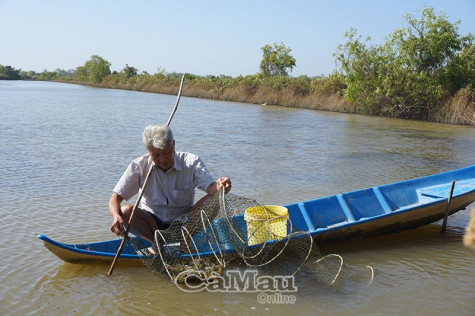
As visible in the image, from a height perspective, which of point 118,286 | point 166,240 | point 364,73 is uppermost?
point 364,73

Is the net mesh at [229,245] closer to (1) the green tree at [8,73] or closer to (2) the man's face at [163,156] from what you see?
(2) the man's face at [163,156]

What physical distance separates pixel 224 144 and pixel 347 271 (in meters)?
8.77

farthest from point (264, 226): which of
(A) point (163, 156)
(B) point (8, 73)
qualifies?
(B) point (8, 73)

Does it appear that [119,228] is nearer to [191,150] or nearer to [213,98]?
[191,150]

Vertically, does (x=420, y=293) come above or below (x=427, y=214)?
below

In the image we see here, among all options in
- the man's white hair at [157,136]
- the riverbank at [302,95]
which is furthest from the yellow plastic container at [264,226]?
the riverbank at [302,95]

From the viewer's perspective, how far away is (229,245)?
14.2 ft

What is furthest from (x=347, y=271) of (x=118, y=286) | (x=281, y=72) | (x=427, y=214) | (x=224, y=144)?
(x=281, y=72)

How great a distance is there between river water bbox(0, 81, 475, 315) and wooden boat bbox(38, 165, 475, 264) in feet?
0.68

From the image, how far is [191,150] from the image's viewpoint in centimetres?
1209

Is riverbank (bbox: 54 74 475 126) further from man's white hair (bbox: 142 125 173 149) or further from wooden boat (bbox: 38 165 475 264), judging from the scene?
man's white hair (bbox: 142 125 173 149)

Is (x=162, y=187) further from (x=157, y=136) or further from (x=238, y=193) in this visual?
(x=238, y=193)

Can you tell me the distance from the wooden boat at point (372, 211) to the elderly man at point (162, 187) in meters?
0.39

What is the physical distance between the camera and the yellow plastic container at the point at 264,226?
14.3 ft
